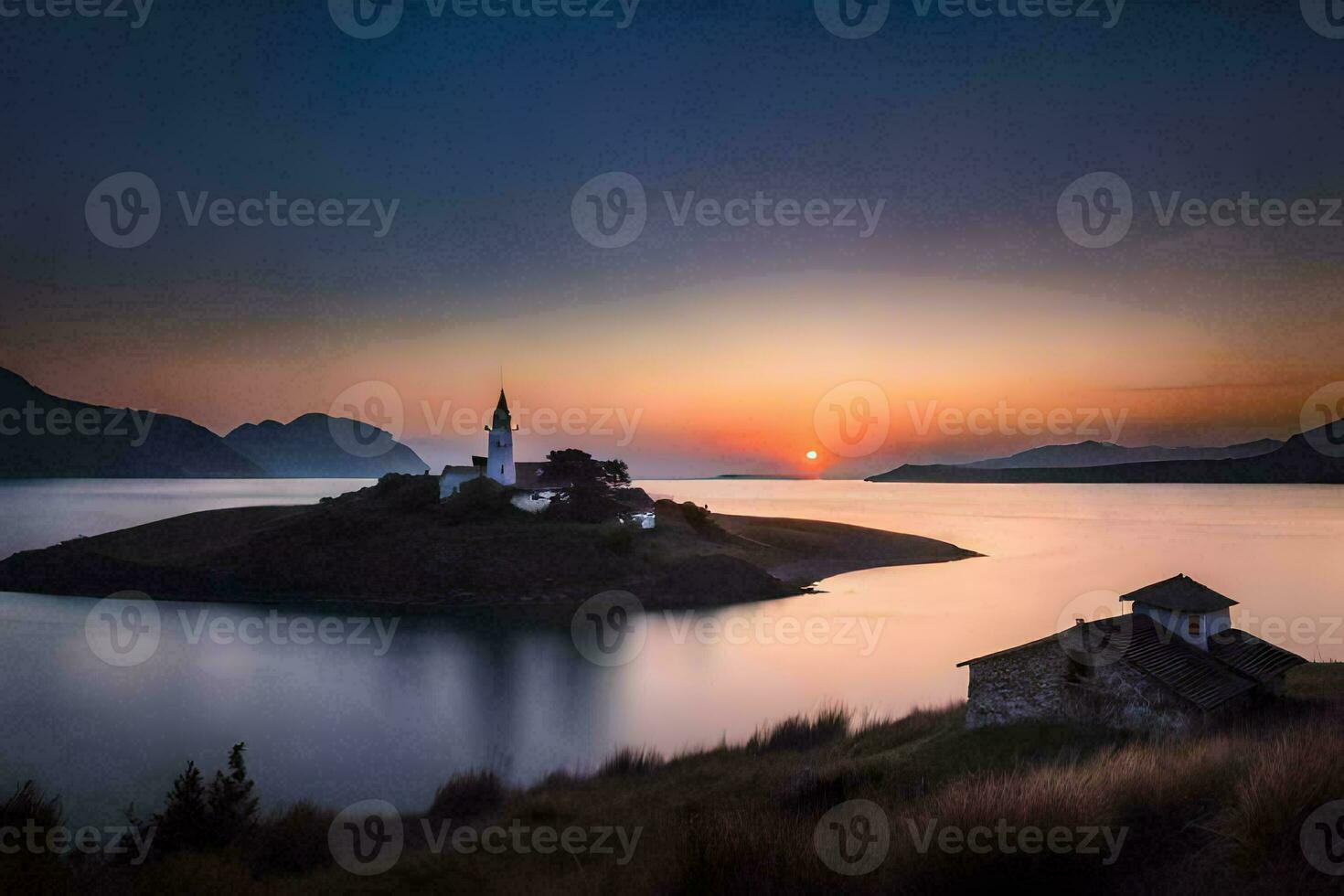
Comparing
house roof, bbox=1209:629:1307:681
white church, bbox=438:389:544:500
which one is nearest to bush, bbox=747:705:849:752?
house roof, bbox=1209:629:1307:681

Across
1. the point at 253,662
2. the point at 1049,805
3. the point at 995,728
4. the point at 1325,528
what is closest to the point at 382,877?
the point at 1049,805

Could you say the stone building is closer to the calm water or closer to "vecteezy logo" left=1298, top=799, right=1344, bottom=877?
the calm water

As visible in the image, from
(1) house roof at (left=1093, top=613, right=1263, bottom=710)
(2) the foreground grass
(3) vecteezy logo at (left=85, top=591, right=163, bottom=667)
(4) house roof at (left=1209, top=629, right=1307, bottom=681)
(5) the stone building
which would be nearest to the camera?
(2) the foreground grass

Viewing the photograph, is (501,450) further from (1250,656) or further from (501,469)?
(1250,656)

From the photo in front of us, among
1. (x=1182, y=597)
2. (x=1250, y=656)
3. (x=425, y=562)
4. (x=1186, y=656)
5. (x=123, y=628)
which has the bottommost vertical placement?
(x=123, y=628)

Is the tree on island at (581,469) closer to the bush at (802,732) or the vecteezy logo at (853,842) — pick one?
the bush at (802,732)

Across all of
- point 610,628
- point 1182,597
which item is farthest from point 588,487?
point 1182,597

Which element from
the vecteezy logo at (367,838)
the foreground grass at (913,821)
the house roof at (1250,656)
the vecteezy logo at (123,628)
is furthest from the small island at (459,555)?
the house roof at (1250,656)
